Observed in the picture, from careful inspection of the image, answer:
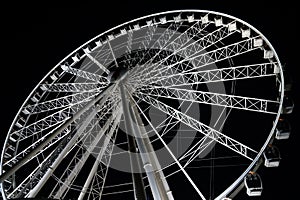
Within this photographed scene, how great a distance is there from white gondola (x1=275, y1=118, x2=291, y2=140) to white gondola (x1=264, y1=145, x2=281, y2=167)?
43 centimetres

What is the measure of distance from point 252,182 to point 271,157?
0.92 metres

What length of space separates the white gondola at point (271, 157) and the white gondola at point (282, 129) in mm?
429

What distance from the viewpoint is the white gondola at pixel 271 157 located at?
10430 mm

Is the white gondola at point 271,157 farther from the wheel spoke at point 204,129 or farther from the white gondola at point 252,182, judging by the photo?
the wheel spoke at point 204,129

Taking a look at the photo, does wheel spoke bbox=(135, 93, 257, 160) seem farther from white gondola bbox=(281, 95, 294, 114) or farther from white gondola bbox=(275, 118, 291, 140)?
white gondola bbox=(281, 95, 294, 114)

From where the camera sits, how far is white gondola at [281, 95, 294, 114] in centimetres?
1121

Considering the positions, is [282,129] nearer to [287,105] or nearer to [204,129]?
[287,105]

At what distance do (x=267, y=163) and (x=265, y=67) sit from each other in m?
4.55

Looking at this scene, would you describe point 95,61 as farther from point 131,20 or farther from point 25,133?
point 25,133

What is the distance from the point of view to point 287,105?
447 inches

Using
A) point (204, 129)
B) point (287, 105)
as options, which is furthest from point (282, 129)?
point (204, 129)

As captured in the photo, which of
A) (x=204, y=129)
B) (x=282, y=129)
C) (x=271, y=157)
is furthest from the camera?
(x=204, y=129)

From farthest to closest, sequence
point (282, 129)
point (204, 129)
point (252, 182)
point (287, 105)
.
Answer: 1. point (204, 129)
2. point (287, 105)
3. point (282, 129)
4. point (252, 182)

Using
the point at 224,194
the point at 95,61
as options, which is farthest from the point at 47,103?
the point at 224,194
